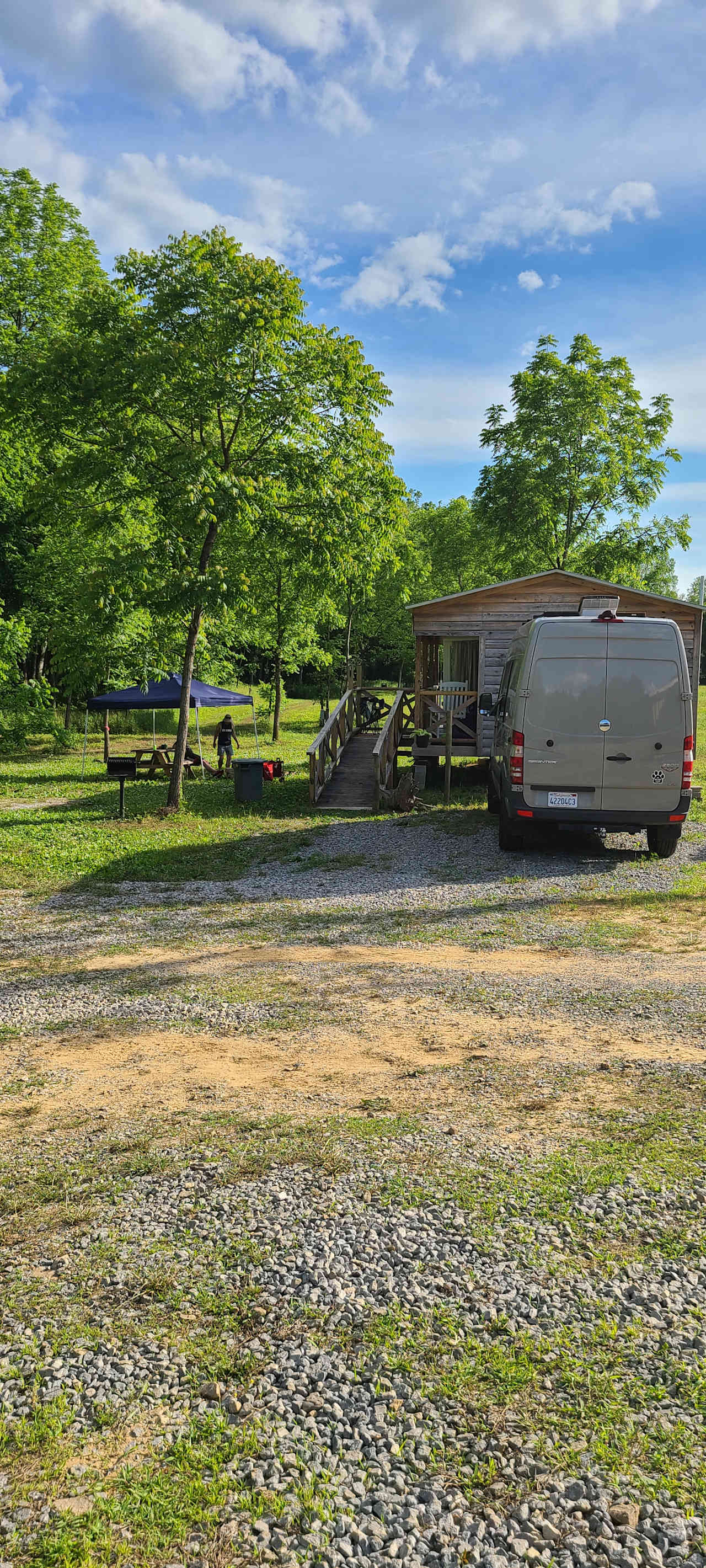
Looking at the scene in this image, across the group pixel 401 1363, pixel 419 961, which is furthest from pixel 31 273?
pixel 401 1363

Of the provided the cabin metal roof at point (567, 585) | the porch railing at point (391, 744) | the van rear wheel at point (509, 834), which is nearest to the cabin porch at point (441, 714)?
the porch railing at point (391, 744)

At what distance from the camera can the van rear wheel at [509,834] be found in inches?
431

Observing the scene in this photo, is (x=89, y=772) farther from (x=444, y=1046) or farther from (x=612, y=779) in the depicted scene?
(x=444, y=1046)

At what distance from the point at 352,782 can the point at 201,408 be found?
6.93 m

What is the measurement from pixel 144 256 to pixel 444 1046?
500 inches

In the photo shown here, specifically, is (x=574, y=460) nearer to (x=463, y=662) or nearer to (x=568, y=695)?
(x=463, y=662)

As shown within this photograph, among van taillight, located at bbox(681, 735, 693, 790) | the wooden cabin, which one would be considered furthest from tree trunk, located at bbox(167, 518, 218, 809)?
van taillight, located at bbox(681, 735, 693, 790)

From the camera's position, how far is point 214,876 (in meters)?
10.8

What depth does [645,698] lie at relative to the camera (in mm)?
9914

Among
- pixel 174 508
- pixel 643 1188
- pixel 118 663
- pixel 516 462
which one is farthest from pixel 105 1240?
pixel 516 462

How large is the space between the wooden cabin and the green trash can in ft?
11.8

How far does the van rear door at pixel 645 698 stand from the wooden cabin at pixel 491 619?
23.1 ft

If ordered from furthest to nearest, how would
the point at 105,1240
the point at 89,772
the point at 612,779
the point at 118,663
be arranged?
the point at 118,663
the point at 89,772
the point at 612,779
the point at 105,1240

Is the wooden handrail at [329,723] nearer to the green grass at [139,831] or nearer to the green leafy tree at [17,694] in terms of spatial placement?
the green grass at [139,831]
